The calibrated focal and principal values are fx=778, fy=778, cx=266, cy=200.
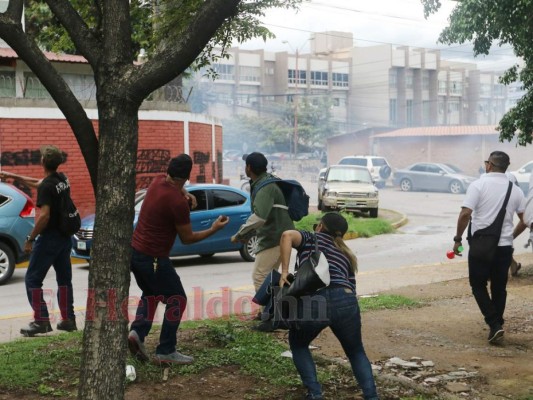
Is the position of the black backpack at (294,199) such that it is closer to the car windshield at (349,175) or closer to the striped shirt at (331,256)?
the striped shirt at (331,256)

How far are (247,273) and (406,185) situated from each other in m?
29.8

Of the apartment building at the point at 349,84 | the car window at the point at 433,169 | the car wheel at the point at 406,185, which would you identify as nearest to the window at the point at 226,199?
the car window at the point at 433,169

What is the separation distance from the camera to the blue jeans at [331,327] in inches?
203

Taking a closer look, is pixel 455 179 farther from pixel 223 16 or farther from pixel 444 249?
pixel 223 16

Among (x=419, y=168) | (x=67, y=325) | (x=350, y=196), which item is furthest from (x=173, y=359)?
(x=419, y=168)

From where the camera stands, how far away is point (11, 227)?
11.9 meters

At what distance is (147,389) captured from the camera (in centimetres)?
569

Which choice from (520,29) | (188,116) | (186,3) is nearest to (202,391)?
(186,3)

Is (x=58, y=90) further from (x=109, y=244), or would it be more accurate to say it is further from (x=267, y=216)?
(x=267, y=216)

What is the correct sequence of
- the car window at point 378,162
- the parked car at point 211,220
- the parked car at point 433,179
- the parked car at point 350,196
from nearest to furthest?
the parked car at point 211,220
the parked car at point 350,196
the parked car at point 433,179
the car window at point 378,162

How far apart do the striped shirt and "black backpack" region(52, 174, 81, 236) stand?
128 inches

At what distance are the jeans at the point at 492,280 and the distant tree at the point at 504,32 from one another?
353cm

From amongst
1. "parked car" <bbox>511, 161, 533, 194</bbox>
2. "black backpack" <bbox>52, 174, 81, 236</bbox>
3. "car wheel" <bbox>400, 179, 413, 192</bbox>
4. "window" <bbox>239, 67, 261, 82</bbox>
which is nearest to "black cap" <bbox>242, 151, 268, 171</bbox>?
"black backpack" <bbox>52, 174, 81, 236</bbox>

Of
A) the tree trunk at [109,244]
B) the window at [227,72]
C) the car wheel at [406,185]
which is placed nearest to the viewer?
the tree trunk at [109,244]
